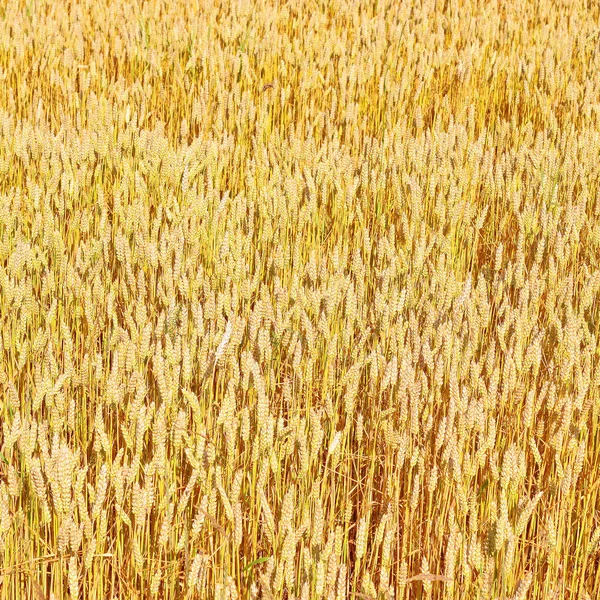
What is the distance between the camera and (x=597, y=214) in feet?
8.29

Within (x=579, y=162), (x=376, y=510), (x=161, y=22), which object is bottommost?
(x=376, y=510)

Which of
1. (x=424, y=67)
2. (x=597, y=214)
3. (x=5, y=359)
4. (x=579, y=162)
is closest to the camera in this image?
(x=5, y=359)

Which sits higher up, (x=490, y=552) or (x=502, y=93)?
(x=502, y=93)

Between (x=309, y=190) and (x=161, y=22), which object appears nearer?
(x=309, y=190)

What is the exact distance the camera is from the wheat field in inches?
48.2

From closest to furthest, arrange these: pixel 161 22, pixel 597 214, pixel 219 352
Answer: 1. pixel 219 352
2. pixel 597 214
3. pixel 161 22

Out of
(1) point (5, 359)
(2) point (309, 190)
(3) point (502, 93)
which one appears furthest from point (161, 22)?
(1) point (5, 359)

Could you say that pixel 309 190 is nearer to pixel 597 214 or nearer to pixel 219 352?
pixel 597 214

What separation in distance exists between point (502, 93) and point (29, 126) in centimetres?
217

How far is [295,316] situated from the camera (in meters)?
1.71

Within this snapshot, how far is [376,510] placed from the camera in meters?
1.56

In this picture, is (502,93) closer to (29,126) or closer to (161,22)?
(161,22)

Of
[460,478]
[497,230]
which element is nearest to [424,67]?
[497,230]

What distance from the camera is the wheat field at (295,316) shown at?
1.22m
